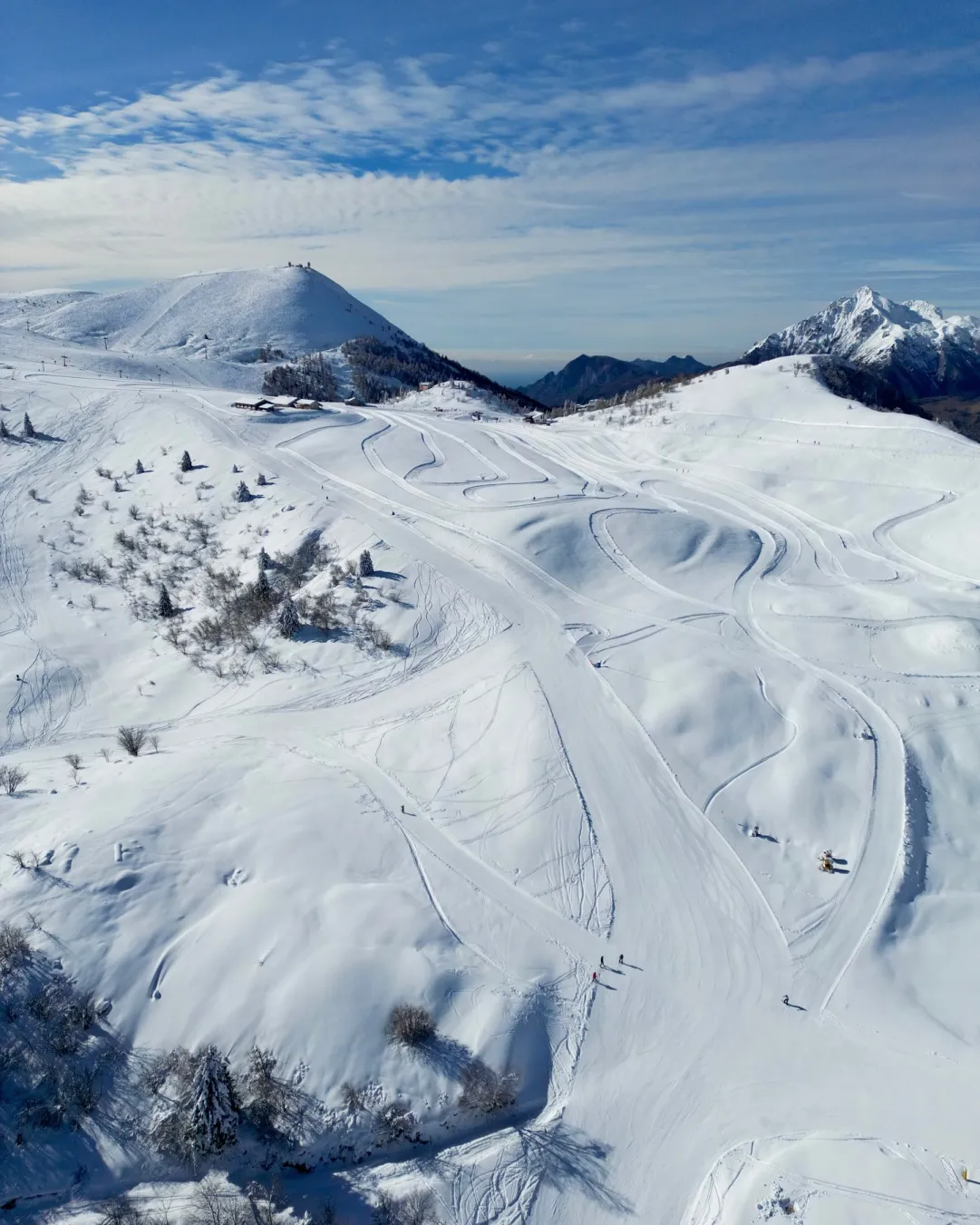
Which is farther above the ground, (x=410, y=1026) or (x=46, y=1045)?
(x=410, y=1026)

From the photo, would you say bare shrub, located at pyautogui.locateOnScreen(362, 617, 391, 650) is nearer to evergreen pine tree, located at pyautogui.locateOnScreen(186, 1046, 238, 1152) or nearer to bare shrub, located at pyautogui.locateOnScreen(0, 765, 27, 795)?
bare shrub, located at pyautogui.locateOnScreen(0, 765, 27, 795)

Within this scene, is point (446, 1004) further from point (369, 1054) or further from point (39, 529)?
point (39, 529)

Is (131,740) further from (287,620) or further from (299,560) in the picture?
(299,560)

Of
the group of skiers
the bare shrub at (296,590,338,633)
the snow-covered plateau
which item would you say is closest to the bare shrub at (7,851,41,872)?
the snow-covered plateau

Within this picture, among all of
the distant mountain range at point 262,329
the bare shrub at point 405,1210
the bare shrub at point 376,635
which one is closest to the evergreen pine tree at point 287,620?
the bare shrub at point 376,635

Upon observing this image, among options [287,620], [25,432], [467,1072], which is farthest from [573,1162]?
[25,432]
